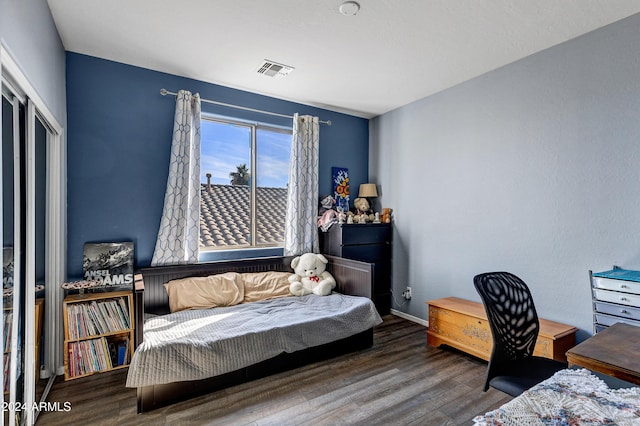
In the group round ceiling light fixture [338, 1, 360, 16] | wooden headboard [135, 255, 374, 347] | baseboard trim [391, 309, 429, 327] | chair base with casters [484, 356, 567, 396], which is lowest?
baseboard trim [391, 309, 429, 327]

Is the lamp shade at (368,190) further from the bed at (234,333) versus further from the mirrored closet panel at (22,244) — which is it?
the mirrored closet panel at (22,244)

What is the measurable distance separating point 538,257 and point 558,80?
1.47 m

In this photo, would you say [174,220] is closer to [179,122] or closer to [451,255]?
[179,122]

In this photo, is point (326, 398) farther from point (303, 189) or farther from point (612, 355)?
point (303, 189)

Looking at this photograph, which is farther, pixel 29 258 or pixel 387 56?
pixel 387 56

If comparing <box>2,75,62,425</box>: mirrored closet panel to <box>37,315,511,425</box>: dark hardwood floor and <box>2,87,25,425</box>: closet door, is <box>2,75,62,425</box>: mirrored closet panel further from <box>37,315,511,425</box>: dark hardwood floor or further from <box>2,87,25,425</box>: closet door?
<box>37,315,511,425</box>: dark hardwood floor

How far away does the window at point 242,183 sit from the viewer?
3367 mm

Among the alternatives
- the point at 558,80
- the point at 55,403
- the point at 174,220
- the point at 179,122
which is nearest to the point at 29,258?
the point at 55,403

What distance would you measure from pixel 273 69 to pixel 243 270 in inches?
81.6

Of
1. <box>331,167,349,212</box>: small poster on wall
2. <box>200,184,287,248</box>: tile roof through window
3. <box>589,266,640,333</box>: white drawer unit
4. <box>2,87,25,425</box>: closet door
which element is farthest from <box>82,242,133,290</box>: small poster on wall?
<box>589,266,640,333</box>: white drawer unit

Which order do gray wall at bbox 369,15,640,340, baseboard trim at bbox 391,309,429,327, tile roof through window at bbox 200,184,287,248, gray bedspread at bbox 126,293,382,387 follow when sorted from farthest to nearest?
1. baseboard trim at bbox 391,309,429,327
2. tile roof through window at bbox 200,184,287,248
3. gray wall at bbox 369,15,640,340
4. gray bedspread at bbox 126,293,382,387

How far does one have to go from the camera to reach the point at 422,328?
3521 mm

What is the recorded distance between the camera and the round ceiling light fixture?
79.9 inches

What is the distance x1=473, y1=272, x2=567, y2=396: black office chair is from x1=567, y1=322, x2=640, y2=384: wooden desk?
0.30 meters
